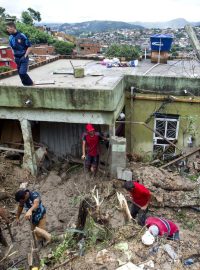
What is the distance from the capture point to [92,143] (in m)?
8.61

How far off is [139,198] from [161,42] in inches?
344

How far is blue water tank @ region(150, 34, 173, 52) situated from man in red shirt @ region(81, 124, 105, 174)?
6.20m

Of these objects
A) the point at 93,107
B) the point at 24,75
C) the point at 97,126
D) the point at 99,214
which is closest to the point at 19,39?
the point at 24,75

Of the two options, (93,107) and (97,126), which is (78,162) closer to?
(97,126)

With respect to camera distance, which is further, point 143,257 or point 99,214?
point 99,214

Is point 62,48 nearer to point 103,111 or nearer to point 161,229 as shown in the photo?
point 103,111

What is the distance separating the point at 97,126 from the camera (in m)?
9.90

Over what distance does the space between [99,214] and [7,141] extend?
5978 millimetres

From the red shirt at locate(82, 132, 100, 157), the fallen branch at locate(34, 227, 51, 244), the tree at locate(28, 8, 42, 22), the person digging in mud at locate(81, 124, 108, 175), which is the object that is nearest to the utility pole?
the person digging in mud at locate(81, 124, 108, 175)

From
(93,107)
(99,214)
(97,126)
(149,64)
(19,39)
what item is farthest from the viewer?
(149,64)

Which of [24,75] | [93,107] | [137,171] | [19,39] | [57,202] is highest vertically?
[19,39]

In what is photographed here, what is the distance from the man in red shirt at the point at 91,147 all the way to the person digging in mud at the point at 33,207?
221 cm

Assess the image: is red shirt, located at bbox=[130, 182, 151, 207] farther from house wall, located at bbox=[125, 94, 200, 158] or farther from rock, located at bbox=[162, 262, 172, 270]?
house wall, located at bbox=[125, 94, 200, 158]

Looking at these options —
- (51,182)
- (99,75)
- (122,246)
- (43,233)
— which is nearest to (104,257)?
(122,246)
